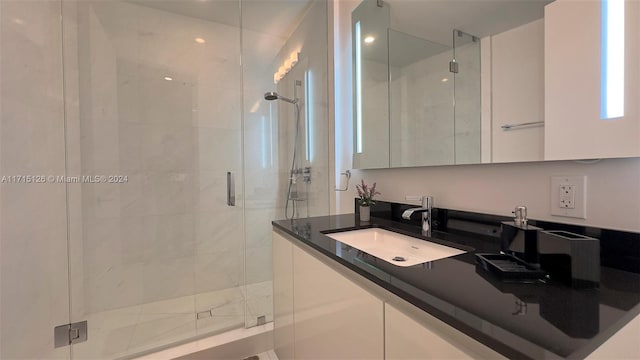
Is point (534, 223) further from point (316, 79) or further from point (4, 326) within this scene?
point (4, 326)

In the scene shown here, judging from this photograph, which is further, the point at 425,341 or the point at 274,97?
the point at 274,97

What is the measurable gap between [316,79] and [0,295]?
2233 millimetres

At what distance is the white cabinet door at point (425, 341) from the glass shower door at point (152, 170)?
4.97 ft

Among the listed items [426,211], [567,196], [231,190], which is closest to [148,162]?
[231,190]

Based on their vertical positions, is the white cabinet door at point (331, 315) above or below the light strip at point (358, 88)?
below

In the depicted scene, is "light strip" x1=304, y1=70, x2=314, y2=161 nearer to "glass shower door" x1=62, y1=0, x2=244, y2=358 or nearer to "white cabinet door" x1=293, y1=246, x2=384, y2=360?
"glass shower door" x1=62, y1=0, x2=244, y2=358

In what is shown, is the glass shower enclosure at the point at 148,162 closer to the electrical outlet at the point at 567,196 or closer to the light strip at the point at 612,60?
the electrical outlet at the point at 567,196

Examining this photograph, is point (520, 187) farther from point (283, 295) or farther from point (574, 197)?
point (283, 295)

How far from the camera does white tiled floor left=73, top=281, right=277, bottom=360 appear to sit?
A: 1642 mm

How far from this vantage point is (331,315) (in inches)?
34.9

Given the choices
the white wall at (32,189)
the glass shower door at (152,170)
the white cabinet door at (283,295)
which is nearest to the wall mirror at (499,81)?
the white cabinet door at (283,295)

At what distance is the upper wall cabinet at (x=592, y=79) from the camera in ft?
2.27

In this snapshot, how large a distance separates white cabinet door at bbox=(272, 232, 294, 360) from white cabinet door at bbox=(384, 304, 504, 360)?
2.19ft

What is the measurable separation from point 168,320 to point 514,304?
2.15 metres
